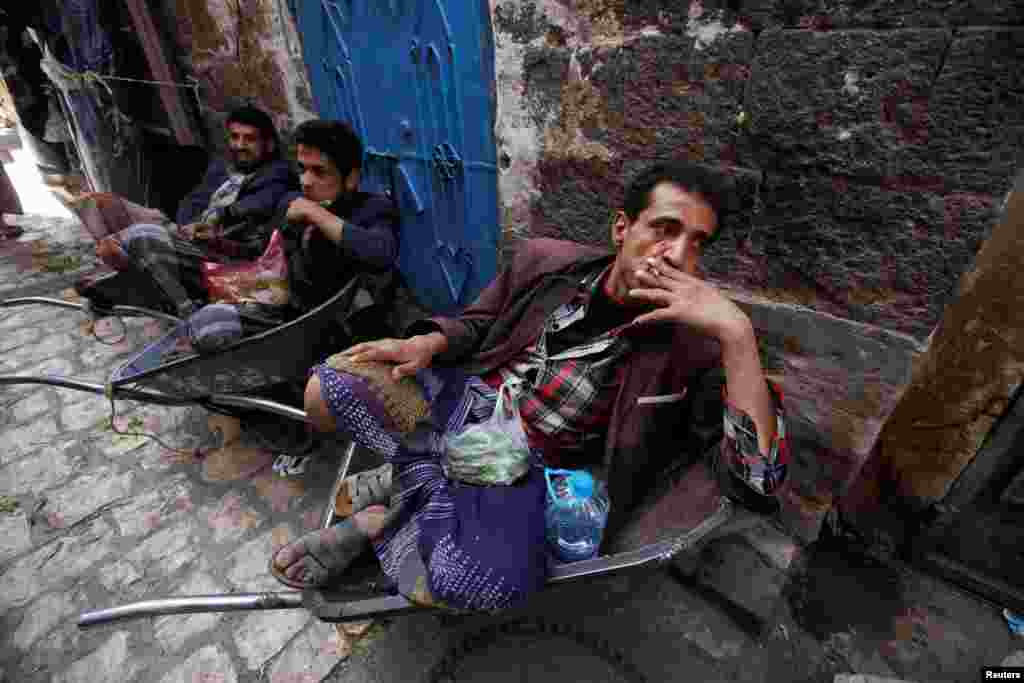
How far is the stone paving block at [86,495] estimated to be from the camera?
7.60ft

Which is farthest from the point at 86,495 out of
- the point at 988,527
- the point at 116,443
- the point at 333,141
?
the point at 988,527

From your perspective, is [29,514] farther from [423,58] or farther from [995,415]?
[995,415]

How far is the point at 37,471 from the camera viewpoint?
256 centimetres

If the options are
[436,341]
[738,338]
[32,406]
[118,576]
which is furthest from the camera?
[32,406]

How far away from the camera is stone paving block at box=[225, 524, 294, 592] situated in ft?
6.68

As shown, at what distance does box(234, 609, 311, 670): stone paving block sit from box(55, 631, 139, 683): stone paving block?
37 cm

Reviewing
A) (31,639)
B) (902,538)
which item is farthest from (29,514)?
(902,538)

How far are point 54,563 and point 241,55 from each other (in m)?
3.68

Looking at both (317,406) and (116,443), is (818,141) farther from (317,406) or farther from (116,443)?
(116,443)

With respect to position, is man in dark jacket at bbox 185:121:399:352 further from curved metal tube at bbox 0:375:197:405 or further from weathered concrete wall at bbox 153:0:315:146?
weathered concrete wall at bbox 153:0:315:146

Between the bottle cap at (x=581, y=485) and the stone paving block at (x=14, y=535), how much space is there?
8.73ft

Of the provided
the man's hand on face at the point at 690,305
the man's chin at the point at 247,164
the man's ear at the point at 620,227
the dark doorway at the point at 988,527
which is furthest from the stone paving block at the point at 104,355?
the dark doorway at the point at 988,527

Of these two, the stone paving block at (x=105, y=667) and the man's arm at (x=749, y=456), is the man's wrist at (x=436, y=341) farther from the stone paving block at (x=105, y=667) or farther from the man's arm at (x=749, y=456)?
the stone paving block at (x=105, y=667)

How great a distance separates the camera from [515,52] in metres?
2.06
